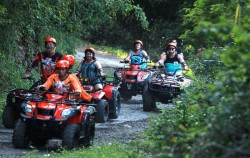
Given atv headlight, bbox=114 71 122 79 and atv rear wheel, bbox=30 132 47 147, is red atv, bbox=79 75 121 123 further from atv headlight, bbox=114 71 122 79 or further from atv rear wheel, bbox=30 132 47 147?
atv rear wheel, bbox=30 132 47 147

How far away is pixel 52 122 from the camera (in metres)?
13.3

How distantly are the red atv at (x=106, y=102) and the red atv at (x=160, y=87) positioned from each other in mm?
1590

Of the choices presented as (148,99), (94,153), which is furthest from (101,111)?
(94,153)

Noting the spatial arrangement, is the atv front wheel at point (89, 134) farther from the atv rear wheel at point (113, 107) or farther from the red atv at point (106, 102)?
the atv rear wheel at point (113, 107)

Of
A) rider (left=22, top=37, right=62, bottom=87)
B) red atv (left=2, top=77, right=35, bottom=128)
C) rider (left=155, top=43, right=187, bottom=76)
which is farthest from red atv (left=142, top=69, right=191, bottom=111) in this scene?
red atv (left=2, top=77, right=35, bottom=128)

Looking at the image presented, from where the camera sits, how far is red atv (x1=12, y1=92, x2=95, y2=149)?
13.3 metres

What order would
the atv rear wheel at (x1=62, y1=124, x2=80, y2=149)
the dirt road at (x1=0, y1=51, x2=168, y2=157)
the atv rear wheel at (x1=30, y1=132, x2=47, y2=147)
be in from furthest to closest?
1. the atv rear wheel at (x1=30, y1=132, x2=47, y2=147)
2. the dirt road at (x1=0, y1=51, x2=168, y2=157)
3. the atv rear wheel at (x1=62, y1=124, x2=80, y2=149)

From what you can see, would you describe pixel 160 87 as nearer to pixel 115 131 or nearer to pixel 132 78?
pixel 132 78

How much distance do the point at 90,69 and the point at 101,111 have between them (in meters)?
1.27

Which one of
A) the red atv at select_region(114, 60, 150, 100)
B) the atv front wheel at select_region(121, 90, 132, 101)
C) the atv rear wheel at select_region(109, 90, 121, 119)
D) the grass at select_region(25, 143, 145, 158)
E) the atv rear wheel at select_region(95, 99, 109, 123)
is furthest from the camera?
the atv front wheel at select_region(121, 90, 132, 101)

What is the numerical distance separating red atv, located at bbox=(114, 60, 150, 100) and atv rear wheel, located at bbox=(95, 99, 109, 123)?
4.23m

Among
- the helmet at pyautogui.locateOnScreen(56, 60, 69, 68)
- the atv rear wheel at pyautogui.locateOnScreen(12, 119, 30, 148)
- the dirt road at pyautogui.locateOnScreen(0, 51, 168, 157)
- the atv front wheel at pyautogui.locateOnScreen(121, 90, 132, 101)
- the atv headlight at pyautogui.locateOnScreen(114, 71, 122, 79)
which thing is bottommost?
the dirt road at pyautogui.locateOnScreen(0, 51, 168, 157)

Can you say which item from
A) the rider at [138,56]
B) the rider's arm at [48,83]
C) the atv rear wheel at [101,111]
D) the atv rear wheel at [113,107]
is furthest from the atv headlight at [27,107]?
the rider at [138,56]

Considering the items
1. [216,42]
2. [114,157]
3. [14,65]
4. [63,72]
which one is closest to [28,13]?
[14,65]
